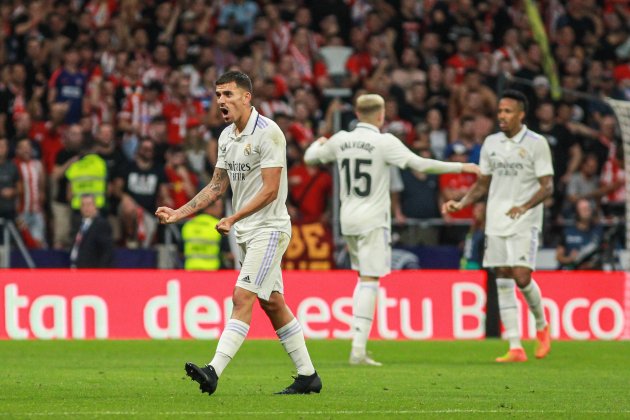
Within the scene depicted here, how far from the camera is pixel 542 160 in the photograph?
1450 centimetres

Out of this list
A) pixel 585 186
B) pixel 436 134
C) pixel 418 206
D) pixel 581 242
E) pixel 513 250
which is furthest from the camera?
pixel 436 134

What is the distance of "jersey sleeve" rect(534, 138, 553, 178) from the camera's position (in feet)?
47.4

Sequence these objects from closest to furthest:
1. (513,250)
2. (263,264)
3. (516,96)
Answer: (263,264), (516,96), (513,250)

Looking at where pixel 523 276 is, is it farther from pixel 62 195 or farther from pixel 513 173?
pixel 62 195

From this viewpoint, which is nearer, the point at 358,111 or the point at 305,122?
the point at 358,111

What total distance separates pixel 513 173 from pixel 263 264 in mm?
5356

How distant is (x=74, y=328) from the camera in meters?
18.2

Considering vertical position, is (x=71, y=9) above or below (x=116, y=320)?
above

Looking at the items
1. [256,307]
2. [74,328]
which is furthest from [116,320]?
[256,307]

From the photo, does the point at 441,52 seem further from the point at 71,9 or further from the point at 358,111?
the point at 358,111

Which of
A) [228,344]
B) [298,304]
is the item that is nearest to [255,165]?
[228,344]

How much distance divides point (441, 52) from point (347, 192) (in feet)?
38.5

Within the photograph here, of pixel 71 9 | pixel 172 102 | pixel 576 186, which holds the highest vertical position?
pixel 71 9

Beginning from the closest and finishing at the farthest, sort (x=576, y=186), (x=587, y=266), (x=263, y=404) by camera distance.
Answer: (x=263, y=404) → (x=587, y=266) → (x=576, y=186)
